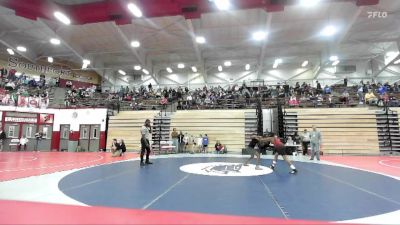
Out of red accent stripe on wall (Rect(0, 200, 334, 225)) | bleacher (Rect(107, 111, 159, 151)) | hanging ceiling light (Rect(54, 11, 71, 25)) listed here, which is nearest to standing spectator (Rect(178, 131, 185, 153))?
bleacher (Rect(107, 111, 159, 151))

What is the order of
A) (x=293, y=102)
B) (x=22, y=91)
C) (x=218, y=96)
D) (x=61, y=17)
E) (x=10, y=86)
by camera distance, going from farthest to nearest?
1. (x=22, y=91)
2. (x=218, y=96)
3. (x=10, y=86)
4. (x=293, y=102)
5. (x=61, y=17)

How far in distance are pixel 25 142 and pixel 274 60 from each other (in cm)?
2412

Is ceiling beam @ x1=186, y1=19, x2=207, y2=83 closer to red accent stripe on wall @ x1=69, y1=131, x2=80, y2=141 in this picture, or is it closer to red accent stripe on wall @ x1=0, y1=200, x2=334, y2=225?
red accent stripe on wall @ x1=69, y1=131, x2=80, y2=141

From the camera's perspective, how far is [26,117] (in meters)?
20.5

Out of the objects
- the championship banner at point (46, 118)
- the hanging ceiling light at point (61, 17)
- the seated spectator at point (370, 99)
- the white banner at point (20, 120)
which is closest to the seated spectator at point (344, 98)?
the seated spectator at point (370, 99)

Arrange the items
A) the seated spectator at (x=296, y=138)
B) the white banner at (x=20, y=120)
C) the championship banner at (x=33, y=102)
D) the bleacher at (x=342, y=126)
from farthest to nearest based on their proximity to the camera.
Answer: the championship banner at (x=33, y=102) → the white banner at (x=20, y=120) → the bleacher at (x=342, y=126) → the seated spectator at (x=296, y=138)

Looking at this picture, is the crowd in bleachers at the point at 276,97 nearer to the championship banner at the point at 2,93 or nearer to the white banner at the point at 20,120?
the white banner at the point at 20,120

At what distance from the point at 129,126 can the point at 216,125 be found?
21.8ft

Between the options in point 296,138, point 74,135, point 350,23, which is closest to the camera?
point 296,138

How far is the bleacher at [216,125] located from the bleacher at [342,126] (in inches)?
130

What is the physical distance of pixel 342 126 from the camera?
1727 cm

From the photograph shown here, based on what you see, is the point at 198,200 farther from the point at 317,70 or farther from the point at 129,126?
the point at 317,70

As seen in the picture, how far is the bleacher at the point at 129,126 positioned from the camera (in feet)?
63.2

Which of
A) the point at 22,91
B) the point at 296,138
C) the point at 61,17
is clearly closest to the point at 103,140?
the point at 22,91
